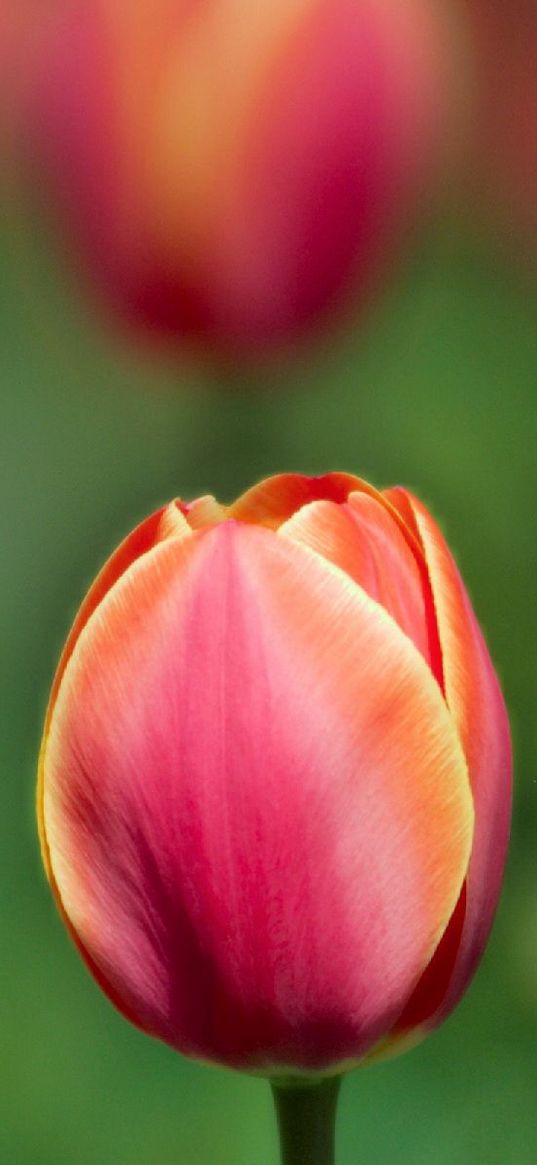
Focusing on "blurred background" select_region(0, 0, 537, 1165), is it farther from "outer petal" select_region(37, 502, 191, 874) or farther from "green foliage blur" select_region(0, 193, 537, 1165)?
"outer petal" select_region(37, 502, 191, 874)

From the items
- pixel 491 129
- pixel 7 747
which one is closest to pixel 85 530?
pixel 7 747

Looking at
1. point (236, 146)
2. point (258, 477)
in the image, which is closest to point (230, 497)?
point (258, 477)

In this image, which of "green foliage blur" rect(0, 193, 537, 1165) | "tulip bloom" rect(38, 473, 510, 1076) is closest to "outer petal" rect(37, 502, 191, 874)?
"tulip bloom" rect(38, 473, 510, 1076)

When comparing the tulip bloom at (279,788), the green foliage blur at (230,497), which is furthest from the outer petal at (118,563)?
the green foliage blur at (230,497)

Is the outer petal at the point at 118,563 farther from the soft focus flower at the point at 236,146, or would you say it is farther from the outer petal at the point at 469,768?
the soft focus flower at the point at 236,146

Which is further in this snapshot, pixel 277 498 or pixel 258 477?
pixel 258 477

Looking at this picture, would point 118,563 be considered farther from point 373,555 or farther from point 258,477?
point 258,477

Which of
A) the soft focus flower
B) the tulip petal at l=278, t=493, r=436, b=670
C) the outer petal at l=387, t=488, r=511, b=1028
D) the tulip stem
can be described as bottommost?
the tulip stem

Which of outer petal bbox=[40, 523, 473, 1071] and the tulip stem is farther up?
outer petal bbox=[40, 523, 473, 1071]

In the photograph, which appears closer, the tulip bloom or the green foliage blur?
the tulip bloom
